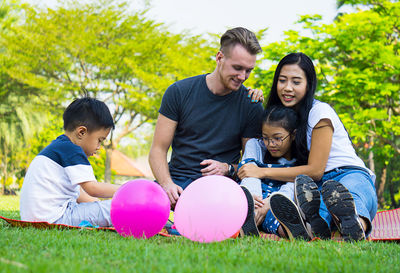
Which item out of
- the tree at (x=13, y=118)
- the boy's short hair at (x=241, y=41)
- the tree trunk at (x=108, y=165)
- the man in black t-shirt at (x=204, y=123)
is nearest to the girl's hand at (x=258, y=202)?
the man in black t-shirt at (x=204, y=123)

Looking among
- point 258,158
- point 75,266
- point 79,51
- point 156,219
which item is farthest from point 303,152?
point 79,51

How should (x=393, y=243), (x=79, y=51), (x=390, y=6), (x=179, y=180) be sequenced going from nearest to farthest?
(x=393, y=243), (x=179, y=180), (x=390, y=6), (x=79, y=51)

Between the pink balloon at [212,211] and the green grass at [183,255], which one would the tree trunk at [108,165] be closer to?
the green grass at [183,255]

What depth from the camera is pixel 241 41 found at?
392 cm

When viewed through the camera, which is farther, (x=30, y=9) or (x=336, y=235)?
(x=30, y=9)

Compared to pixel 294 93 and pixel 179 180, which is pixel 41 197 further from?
pixel 294 93

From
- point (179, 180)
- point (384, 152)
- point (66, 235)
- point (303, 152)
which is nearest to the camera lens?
point (66, 235)

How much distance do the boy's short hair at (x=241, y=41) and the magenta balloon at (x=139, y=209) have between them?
1.73 metres

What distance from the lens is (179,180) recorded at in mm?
4262

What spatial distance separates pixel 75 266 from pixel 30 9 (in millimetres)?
17730

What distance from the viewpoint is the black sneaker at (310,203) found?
3.05 meters

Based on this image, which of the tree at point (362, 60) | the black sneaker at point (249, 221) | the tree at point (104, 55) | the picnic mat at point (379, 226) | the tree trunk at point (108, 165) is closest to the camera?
the black sneaker at point (249, 221)

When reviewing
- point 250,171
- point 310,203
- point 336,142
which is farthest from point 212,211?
point 336,142

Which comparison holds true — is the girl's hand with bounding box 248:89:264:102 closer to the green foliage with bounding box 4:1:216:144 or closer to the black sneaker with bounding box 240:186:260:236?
the black sneaker with bounding box 240:186:260:236
